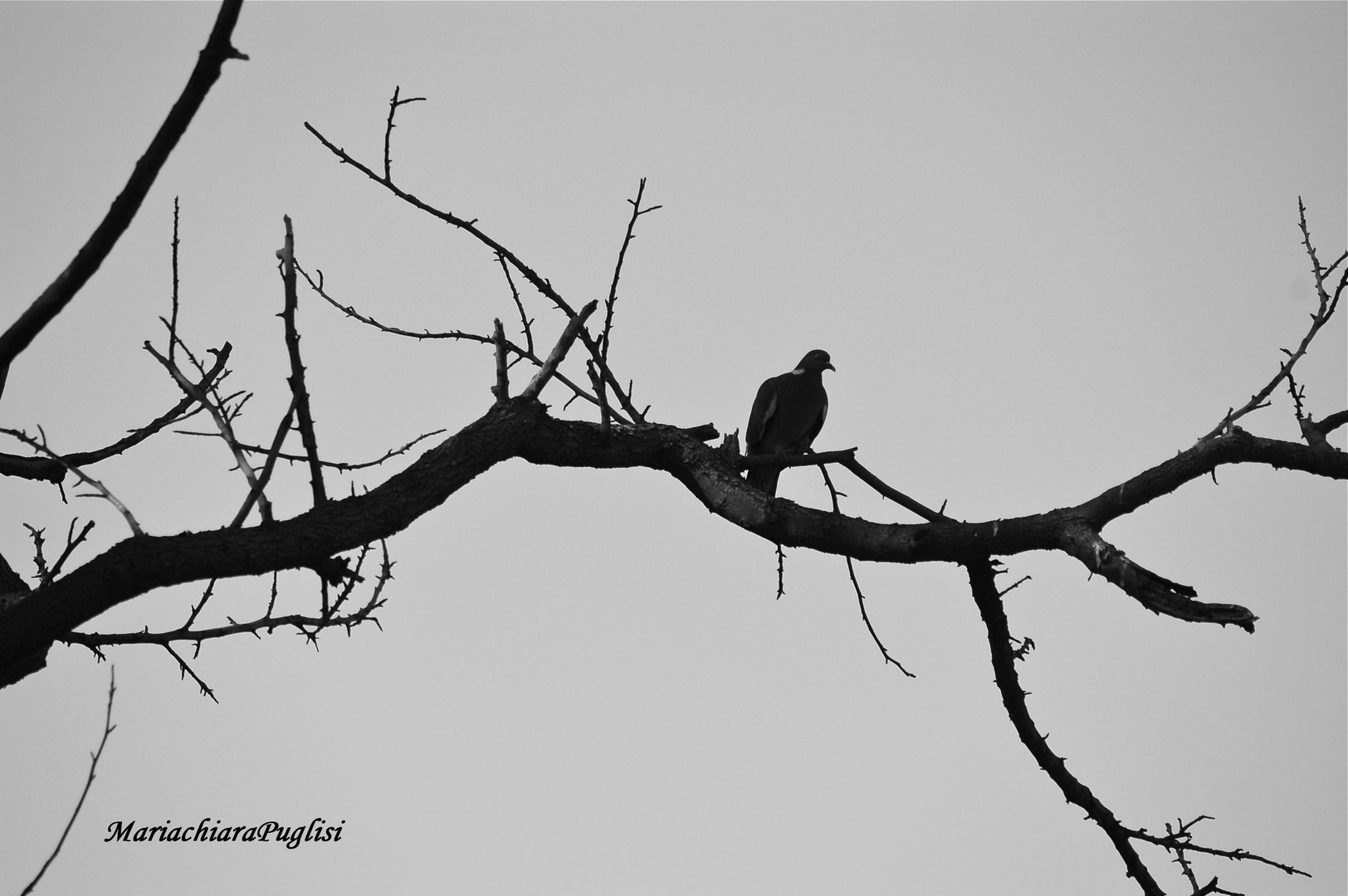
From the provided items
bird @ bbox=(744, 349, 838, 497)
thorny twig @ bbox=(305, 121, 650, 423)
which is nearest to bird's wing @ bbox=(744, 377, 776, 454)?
bird @ bbox=(744, 349, 838, 497)

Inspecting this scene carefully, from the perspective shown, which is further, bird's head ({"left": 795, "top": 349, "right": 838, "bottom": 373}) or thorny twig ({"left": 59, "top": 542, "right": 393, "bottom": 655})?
bird's head ({"left": 795, "top": 349, "right": 838, "bottom": 373})

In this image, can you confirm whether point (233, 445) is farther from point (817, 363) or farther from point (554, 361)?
point (817, 363)

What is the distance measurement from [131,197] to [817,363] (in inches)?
214

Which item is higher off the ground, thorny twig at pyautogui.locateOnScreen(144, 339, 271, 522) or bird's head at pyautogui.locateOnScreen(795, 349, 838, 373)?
bird's head at pyautogui.locateOnScreen(795, 349, 838, 373)

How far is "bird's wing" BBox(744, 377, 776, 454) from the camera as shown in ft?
20.4

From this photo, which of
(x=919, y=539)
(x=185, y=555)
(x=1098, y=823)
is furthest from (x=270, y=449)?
(x=1098, y=823)

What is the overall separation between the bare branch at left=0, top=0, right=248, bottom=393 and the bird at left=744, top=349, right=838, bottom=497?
184 inches

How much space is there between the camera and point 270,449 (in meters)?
1.77

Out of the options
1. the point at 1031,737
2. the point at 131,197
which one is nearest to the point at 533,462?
the point at 131,197

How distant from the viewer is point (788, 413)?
20.2 ft

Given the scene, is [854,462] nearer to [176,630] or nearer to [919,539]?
[919,539]

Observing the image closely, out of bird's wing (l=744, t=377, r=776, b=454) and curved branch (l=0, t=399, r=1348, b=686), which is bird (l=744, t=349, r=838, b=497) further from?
curved branch (l=0, t=399, r=1348, b=686)

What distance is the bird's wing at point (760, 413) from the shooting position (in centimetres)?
622

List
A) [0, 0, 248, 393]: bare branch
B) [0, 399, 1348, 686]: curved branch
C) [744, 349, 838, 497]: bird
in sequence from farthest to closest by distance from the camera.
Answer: [744, 349, 838, 497]: bird
[0, 399, 1348, 686]: curved branch
[0, 0, 248, 393]: bare branch
